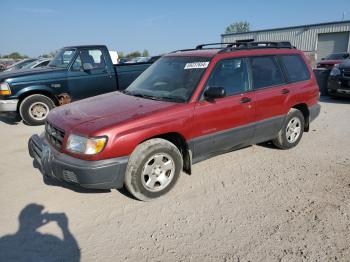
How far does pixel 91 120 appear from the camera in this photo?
3334 mm

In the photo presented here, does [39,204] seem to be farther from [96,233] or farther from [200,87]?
[200,87]

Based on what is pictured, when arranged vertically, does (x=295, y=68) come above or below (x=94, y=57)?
below

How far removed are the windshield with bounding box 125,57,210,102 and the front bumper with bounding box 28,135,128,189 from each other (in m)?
1.14

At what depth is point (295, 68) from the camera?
201 inches

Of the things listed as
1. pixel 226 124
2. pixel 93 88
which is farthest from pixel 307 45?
pixel 226 124

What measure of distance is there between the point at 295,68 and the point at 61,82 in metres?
5.50

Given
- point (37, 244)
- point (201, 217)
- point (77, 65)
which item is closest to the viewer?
point (37, 244)

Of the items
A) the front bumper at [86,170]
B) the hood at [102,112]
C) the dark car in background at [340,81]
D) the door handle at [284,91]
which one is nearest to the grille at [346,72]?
the dark car in background at [340,81]

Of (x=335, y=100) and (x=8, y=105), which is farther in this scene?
(x=335, y=100)

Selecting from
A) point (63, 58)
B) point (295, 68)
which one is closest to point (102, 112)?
point (295, 68)

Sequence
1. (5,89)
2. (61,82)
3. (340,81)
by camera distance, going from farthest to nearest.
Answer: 1. (340,81)
2. (61,82)
3. (5,89)

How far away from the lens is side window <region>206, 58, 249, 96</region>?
3953mm

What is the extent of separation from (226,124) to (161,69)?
4.30 ft

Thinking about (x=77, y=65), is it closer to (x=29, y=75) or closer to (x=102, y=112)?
(x=29, y=75)
